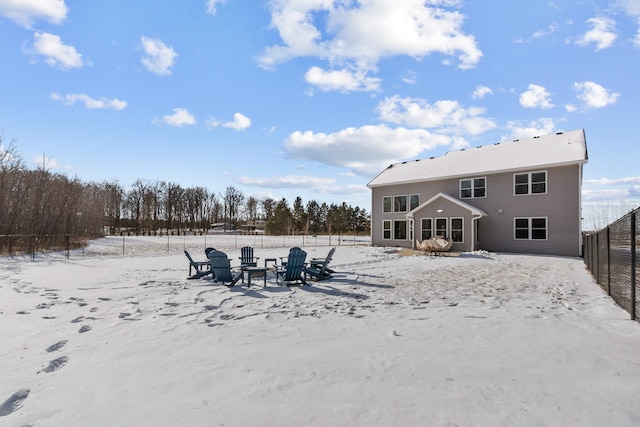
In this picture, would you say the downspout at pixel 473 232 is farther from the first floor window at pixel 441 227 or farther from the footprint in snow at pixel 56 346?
the footprint in snow at pixel 56 346

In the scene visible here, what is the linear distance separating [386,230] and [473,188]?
6.79 m

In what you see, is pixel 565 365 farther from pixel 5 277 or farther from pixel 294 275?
pixel 5 277

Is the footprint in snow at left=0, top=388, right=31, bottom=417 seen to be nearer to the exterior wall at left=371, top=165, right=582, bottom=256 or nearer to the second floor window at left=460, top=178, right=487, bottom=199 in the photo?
the exterior wall at left=371, top=165, right=582, bottom=256

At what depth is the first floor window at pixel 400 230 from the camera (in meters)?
25.7

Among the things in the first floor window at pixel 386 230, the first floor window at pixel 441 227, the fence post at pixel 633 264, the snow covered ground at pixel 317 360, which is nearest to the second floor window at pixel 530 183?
the first floor window at pixel 441 227

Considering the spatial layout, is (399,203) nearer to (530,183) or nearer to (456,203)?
(456,203)

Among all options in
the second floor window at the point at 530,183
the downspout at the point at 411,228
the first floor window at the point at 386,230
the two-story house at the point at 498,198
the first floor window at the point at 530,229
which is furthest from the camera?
the first floor window at the point at 386,230

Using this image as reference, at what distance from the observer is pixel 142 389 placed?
339cm

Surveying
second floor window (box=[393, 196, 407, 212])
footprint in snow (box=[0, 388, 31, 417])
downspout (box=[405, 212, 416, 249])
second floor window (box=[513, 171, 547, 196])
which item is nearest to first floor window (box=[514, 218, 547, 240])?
second floor window (box=[513, 171, 547, 196])

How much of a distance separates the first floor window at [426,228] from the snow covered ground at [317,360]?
14940 millimetres

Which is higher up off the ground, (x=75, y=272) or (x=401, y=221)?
(x=401, y=221)

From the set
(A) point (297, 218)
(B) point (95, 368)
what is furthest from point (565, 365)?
(A) point (297, 218)

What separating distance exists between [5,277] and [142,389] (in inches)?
429

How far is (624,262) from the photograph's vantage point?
6.58 meters
